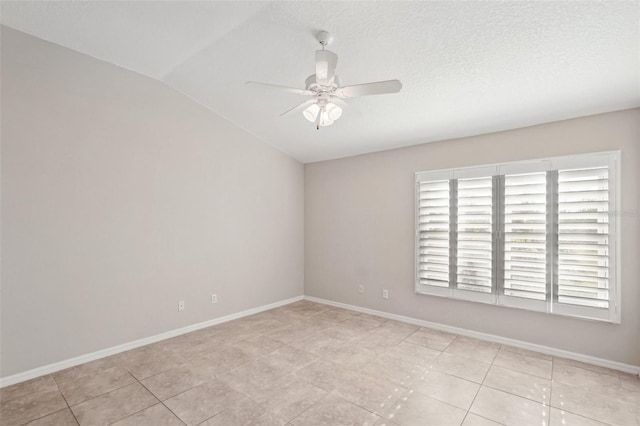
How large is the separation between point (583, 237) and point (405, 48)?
2617 mm

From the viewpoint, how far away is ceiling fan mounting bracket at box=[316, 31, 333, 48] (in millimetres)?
2522

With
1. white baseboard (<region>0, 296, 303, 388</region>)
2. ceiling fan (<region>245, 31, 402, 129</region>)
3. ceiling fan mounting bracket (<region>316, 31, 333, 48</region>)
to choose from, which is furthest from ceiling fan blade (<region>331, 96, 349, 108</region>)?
white baseboard (<region>0, 296, 303, 388</region>)

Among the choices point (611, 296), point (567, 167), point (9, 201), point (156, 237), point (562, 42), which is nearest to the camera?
point (562, 42)

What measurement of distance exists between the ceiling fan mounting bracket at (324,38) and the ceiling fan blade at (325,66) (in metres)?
0.53

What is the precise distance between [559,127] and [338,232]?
327 centimetres

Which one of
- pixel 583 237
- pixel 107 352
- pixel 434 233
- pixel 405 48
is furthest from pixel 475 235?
pixel 107 352

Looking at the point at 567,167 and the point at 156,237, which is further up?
the point at 567,167

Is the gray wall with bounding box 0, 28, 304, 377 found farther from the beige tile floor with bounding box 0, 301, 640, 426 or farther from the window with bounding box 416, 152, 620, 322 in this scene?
the window with bounding box 416, 152, 620, 322

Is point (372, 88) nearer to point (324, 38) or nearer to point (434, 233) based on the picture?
point (324, 38)

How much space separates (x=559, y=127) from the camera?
3.33m

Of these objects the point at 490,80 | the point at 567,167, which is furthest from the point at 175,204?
the point at 567,167

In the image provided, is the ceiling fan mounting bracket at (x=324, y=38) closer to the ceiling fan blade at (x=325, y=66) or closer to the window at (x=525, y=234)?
the ceiling fan blade at (x=325, y=66)

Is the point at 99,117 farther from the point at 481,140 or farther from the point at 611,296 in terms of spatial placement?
the point at 611,296

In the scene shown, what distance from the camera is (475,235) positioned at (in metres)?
3.81
